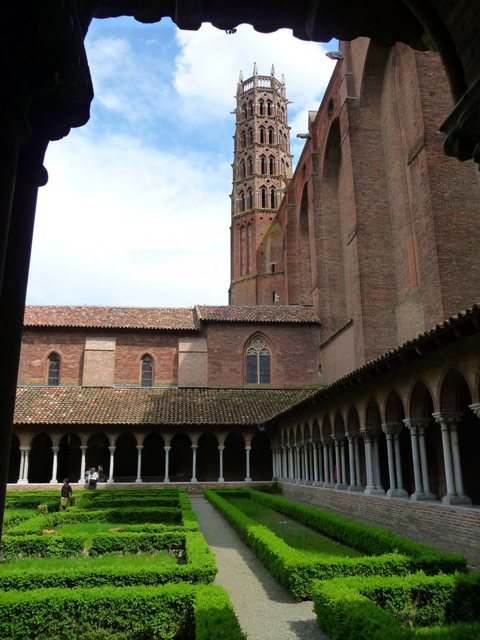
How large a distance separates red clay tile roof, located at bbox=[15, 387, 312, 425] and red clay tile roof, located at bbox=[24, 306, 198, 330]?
3791 mm

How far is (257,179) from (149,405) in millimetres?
32079

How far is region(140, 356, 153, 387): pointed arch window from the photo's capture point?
31.8 meters

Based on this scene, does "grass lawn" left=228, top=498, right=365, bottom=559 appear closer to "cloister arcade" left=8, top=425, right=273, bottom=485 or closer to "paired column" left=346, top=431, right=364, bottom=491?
"paired column" left=346, top=431, right=364, bottom=491

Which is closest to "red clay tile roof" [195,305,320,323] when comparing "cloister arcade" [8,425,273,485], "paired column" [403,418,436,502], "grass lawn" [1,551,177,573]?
Answer: "cloister arcade" [8,425,273,485]

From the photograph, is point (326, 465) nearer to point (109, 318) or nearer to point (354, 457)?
point (354, 457)

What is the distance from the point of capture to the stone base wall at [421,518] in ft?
33.5

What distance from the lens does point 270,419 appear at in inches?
1002

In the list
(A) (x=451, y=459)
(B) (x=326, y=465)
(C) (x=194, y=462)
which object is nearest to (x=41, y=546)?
(A) (x=451, y=459)

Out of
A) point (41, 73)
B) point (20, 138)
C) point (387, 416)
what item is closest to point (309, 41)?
point (41, 73)

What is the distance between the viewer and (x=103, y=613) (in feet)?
19.7

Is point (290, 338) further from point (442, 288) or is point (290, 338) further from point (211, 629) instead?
point (211, 629)

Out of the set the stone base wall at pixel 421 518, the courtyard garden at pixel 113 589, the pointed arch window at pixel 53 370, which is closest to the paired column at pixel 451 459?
the stone base wall at pixel 421 518

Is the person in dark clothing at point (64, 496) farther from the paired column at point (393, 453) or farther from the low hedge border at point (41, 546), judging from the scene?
the paired column at point (393, 453)

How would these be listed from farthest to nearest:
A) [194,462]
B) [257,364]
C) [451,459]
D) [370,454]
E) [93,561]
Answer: [257,364] → [194,462] → [370,454] → [451,459] → [93,561]
